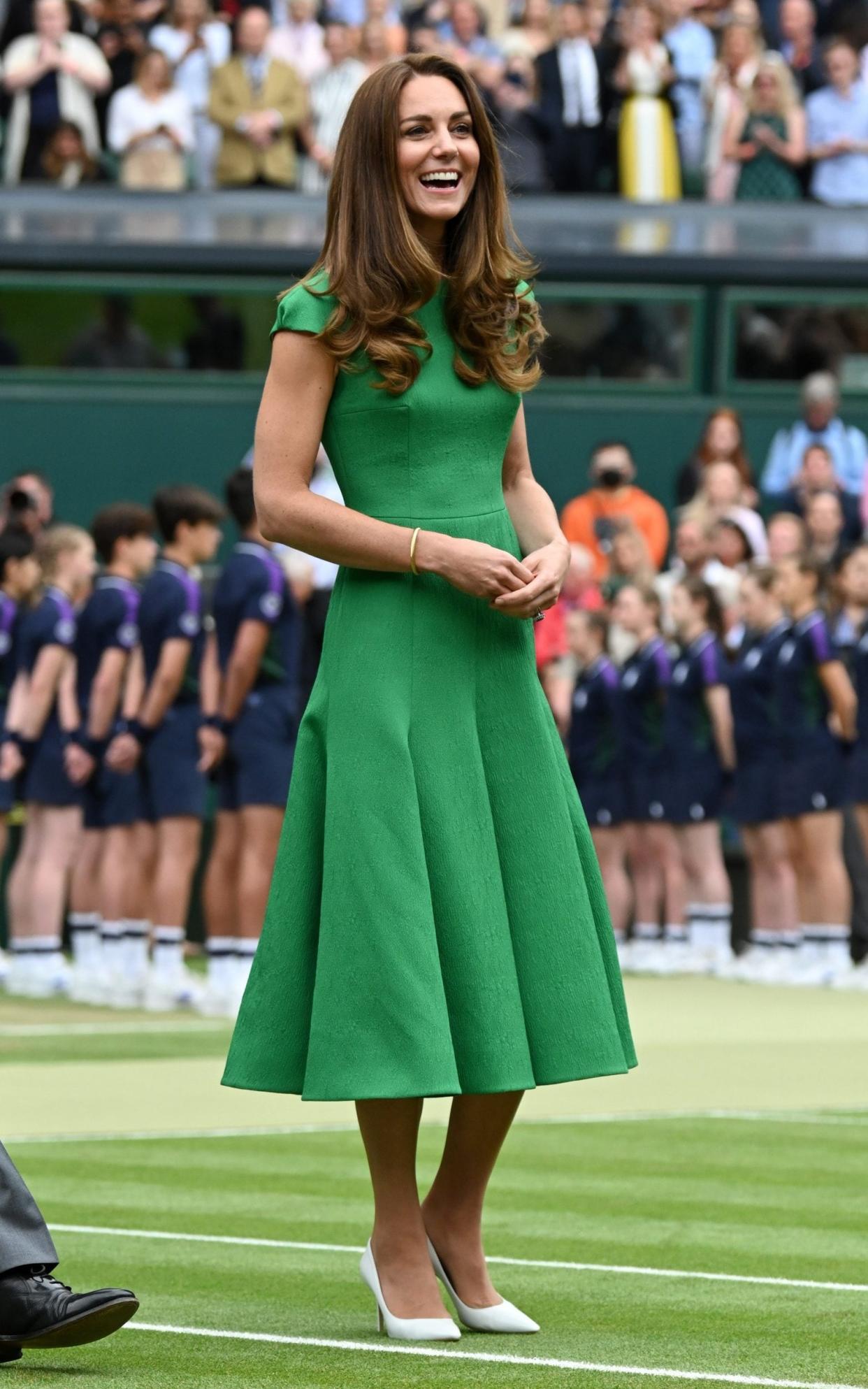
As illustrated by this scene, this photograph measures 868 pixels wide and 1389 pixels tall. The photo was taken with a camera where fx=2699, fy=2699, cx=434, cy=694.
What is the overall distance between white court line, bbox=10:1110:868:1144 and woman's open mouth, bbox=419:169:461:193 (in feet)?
13.1

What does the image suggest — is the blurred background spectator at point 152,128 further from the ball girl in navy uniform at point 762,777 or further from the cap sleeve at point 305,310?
the cap sleeve at point 305,310

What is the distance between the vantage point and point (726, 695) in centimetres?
1552

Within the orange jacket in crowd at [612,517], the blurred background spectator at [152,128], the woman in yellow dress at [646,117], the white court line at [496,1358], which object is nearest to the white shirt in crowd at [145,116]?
the blurred background spectator at [152,128]

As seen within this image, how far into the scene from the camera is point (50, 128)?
765 inches

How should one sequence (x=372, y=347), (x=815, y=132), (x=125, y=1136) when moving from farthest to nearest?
(x=815, y=132), (x=125, y=1136), (x=372, y=347)

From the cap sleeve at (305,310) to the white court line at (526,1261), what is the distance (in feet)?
6.84

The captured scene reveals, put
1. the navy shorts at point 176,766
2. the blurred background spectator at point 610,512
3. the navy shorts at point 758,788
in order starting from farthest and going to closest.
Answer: the blurred background spectator at point 610,512
the navy shorts at point 758,788
the navy shorts at point 176,766

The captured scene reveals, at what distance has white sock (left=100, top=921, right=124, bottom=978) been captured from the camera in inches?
528

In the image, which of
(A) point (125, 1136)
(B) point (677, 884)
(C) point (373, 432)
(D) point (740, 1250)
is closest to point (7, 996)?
(B) point (677, 884)

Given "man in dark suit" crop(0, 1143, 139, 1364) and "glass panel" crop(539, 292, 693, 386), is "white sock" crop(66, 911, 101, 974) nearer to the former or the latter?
"glass panel" crop(539, 292, 693, 386)

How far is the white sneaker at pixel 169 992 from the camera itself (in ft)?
41.9

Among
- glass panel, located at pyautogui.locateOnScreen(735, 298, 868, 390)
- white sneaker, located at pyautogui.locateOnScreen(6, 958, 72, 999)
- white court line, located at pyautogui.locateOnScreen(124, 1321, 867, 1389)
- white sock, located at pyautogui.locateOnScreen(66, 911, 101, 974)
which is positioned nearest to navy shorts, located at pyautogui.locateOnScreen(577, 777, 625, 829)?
white sock, located at pyautogui.locateOnScreen(66, 911, 101, 974)

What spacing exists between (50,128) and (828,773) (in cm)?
811

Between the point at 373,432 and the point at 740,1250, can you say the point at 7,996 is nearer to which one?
the point at 740,1250
